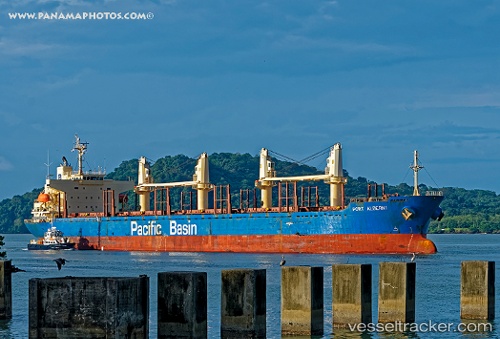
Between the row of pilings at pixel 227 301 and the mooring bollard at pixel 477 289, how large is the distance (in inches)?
0.9

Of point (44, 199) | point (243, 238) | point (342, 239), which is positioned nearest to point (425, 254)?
point (342, 239)

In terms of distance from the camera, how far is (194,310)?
1741 cm

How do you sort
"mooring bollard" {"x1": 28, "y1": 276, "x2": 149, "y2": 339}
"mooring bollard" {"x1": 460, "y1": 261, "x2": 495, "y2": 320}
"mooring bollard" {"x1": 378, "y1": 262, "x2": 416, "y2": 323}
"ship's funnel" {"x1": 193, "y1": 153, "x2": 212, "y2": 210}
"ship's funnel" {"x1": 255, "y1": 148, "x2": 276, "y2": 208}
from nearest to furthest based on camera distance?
"mooring bollard" {"x1": 28, "y1": 276, "x2": 149, "y2": 339} < "mooring bollard" {"x1": 378, "y1": 262, "x2": 416, "y2": 323} < "mooring bollard" {"x1": 460, "y1": 261, "x2": 495, "y2": 320} < "ship's funnel" {"x1": 255, "y1": 148, "x2": 276, "y2": 208} < "ship's funnel" {"x1": 193, "y1": 153, "x2": 212, "y2": 210}

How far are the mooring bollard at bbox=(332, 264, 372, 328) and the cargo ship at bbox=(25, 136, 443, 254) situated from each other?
136 feet

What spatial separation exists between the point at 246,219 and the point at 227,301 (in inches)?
2016

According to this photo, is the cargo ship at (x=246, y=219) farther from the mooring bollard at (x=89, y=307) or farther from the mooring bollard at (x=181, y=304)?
the mooring bollard at (x=89, y=307)

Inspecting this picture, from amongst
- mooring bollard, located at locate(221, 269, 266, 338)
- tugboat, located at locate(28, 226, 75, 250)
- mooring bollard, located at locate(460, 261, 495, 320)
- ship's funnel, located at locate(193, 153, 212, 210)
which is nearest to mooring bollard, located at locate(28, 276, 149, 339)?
mooring bollard, located at locate(221, 269, 266, 338)

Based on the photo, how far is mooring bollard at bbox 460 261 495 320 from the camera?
76.2ft

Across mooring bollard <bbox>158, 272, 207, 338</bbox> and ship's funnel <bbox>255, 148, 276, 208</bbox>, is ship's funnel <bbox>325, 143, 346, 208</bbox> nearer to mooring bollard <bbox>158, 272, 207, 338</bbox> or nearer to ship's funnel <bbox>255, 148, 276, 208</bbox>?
ship's funnel <bbox>255, 148, 276, 208</bbox>

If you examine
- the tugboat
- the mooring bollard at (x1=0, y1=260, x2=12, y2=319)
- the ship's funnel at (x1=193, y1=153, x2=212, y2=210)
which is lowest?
the tugboat

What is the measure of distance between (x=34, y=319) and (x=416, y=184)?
175ft

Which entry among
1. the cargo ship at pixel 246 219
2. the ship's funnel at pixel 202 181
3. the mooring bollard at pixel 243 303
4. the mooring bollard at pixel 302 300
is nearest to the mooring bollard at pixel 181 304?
the mooring bollard at pixel 243 303

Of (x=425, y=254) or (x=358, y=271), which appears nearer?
(x=358, y=271)

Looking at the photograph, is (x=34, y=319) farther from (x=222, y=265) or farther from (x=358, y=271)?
(x=222, y=265)
